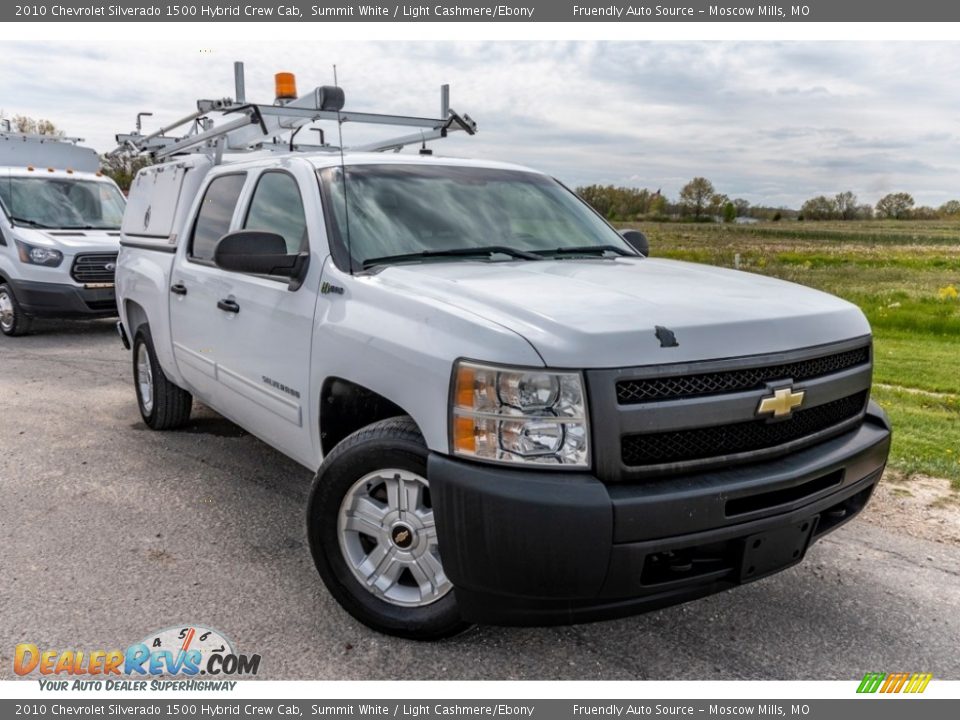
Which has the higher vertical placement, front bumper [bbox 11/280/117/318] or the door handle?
the door handle

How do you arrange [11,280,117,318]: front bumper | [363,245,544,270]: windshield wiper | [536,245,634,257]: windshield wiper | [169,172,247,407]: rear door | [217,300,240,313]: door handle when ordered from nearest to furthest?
[363,245,544,270]: windshield wiper < [536,245,634,257]: windshield wiper < [217,300,240,313]: door handle < [169,172,247,407]: rear door < [11,280,117,318]: front bumper

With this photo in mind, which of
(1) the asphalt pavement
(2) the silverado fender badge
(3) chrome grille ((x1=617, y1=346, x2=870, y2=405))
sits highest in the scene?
(2) the silverado fender badge

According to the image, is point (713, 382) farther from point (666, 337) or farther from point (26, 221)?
point (26, 221)

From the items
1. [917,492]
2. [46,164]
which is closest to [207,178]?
[917,492]

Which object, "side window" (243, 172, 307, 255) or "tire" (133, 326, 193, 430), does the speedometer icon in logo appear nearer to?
"side window" (243, 172, 307, 255)

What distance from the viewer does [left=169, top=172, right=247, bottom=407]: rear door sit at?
457cm

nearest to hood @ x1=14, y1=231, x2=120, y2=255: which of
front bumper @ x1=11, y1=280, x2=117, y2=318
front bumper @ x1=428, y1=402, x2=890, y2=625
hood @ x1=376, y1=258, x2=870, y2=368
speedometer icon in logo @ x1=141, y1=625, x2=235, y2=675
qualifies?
front bumper @ x1=11, y1=280, x2=117, y2=318

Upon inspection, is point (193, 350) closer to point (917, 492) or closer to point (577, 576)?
point (577, 576)

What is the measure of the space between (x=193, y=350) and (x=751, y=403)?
11.3ft

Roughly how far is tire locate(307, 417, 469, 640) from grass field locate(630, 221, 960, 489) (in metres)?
3.54

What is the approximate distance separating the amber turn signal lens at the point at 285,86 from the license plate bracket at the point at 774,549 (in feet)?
15.4

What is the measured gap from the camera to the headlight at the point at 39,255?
34.5 ft

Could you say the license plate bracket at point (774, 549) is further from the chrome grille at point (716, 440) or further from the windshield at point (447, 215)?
the windshield at point (447, 215)

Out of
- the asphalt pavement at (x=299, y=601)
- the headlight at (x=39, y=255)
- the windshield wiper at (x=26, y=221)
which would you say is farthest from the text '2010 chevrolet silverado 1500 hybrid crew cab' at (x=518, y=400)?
the windshield wiper at (x=26, y=221)
